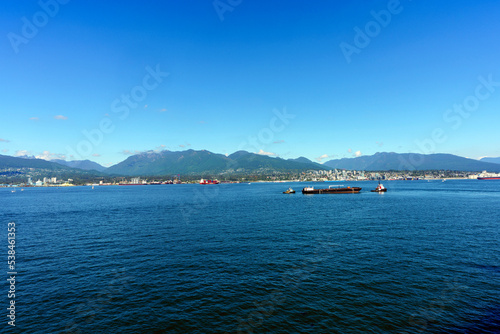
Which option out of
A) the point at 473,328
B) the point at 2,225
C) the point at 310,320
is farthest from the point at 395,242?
the point at 2,225

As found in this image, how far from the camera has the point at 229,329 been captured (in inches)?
699

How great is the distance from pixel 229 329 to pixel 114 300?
38.9ft

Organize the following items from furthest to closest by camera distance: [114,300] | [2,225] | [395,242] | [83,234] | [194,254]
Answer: [2,225], [83,234], [395,242], [194,254], [114,300]

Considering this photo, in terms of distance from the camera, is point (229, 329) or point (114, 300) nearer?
point (229, 329)

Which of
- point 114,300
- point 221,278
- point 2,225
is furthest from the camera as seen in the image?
point 2,225

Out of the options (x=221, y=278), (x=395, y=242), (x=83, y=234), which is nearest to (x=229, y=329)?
(x=221, y=278)

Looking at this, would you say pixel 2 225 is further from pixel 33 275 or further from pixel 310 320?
pixel 310 320

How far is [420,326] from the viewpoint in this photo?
1762cm

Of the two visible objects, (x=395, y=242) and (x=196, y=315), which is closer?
(x=196, y=315)

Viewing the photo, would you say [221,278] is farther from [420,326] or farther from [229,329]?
[420,326]

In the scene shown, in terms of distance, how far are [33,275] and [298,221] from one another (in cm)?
5010

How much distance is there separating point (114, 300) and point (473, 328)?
96.3 ft

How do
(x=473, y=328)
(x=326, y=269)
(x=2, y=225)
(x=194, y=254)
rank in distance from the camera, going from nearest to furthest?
(x=473, y=328) → (x=326, y=269) → (x=194, y=254) → (x=2, y=225)

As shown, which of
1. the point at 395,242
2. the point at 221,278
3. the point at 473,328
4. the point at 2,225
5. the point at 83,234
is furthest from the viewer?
the point at 2,225
